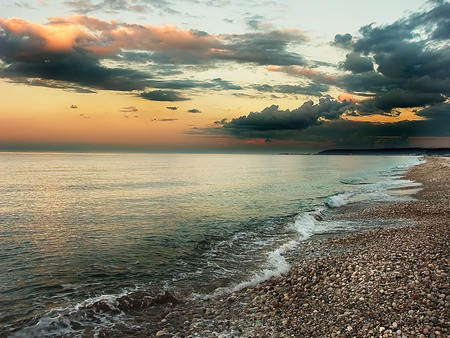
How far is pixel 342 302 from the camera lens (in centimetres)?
1048

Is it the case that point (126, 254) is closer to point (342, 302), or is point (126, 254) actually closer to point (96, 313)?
point (96, 313)

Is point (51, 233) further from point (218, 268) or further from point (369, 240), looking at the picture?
point (369, 240)

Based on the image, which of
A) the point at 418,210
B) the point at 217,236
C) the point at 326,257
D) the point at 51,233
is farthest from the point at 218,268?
the point at 418,210

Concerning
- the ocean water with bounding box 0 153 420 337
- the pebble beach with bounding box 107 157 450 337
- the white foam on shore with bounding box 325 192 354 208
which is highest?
the pebble beach with bounding box 107 157 450 337

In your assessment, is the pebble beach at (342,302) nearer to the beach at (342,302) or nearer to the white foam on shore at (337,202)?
the beach at (342,302)

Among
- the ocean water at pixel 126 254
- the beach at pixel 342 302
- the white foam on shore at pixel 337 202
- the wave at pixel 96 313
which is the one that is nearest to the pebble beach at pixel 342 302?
the beach at pixel 342 302

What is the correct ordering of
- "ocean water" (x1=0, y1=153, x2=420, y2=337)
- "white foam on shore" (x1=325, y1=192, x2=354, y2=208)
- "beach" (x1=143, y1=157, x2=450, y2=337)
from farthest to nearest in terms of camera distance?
"white foam on shore" (x1=325, y1=192, x2=354, y2=208) < "ocean water" (x1=0, y1=153, x2=420, y2=337) < "beach" (x1=143, y1=157, x2=450, y2=337)

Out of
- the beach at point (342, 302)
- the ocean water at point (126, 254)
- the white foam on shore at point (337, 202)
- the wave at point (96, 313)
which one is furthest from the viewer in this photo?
the white foam on shore at point (337, 202)

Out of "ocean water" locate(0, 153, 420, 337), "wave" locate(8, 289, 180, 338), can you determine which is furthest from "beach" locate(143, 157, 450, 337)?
"ocean water" locate(0, 153, 420, 337)

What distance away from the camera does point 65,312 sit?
11.5 meters

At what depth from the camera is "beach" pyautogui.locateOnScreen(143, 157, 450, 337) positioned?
8812 mm

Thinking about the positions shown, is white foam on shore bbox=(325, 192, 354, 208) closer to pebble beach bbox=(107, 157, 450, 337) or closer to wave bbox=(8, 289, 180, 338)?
pebble beach bbox=(107, 157, 450, 337)

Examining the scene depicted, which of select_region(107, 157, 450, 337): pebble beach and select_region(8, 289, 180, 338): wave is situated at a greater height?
select_region(107, 157, 450, 337): pebble beach

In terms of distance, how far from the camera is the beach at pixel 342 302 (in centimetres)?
881
